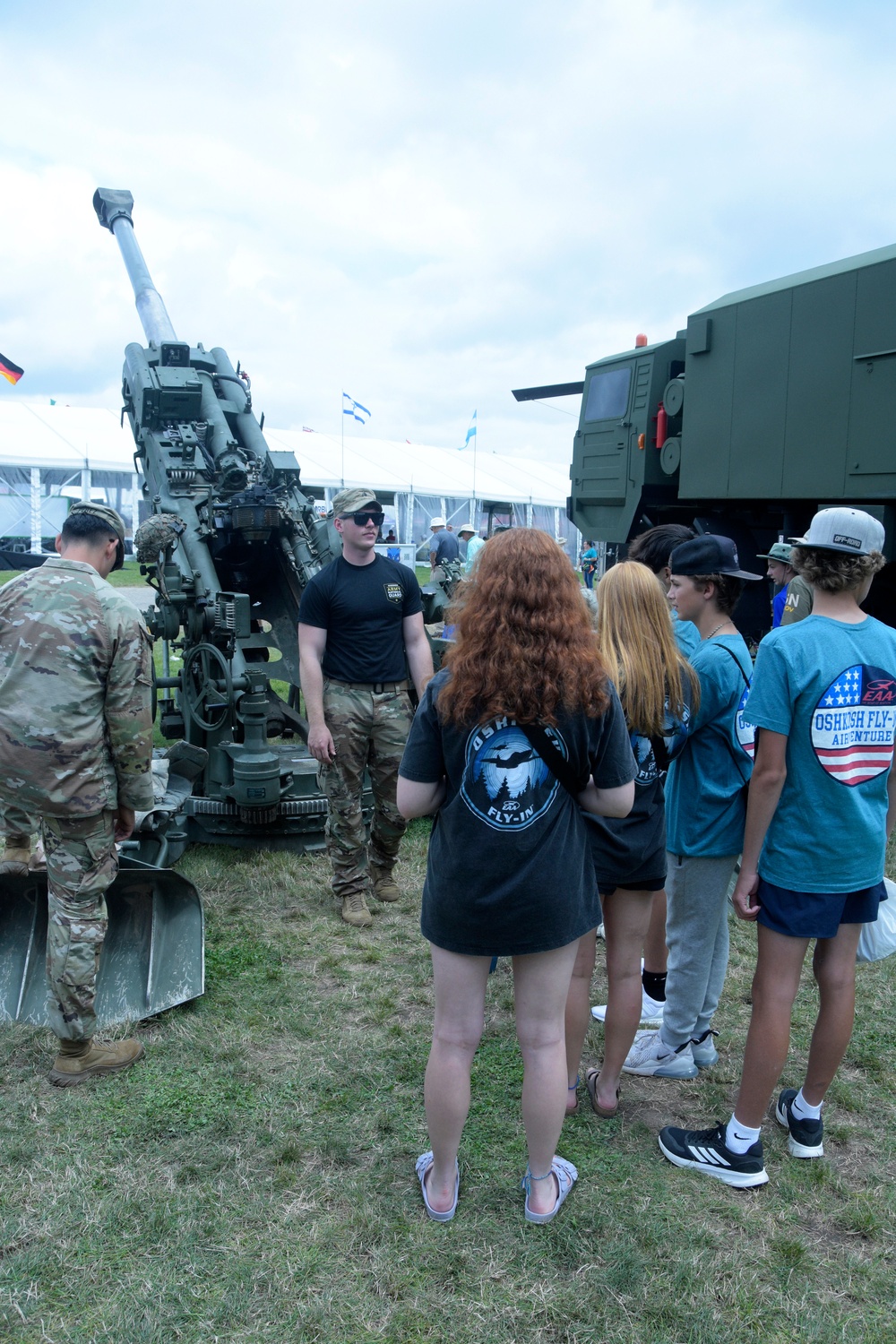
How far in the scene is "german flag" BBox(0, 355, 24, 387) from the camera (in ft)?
43.0

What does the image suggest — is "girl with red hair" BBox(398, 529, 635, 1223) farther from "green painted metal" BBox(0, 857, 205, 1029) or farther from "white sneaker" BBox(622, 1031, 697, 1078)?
"green painted metal" BBox(0, 857, 205, 1029)

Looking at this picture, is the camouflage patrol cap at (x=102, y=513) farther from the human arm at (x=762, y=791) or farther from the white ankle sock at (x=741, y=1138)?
the white ankle sock at (x=741, y=1138)

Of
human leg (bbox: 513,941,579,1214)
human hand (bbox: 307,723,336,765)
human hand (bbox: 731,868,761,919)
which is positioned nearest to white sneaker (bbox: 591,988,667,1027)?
human hand (bbox: 731,868,761,919)

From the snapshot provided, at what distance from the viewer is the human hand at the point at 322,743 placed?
4.24m

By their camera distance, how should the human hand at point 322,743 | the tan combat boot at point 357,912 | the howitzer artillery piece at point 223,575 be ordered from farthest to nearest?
1. the howitzer artillery piece at point 223,575
2. the tan combat boot at point 357,912
3. the human hand at point 322,743

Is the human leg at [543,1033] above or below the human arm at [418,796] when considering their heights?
below

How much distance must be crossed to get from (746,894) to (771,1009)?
0.30 metres

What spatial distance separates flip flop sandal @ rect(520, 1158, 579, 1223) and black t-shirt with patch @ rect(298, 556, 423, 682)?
2331mm

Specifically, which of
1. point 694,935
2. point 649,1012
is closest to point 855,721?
point 694,935

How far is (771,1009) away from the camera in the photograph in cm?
253

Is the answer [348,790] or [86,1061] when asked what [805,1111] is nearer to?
[86,1061]

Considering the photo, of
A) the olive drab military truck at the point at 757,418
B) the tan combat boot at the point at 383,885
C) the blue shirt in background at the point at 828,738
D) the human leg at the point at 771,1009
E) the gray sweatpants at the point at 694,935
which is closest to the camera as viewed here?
the blue shirt in background at the point at 828,738

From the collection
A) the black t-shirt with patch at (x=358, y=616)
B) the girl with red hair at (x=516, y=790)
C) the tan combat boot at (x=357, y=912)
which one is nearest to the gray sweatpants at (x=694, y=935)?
the girl with red hair at (x=516, y=790)

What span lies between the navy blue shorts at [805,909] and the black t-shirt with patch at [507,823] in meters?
0.62
